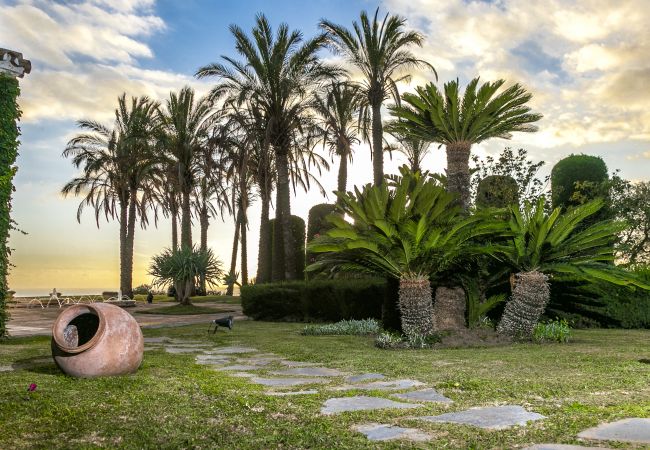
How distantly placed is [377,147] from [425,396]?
1694 centimetres

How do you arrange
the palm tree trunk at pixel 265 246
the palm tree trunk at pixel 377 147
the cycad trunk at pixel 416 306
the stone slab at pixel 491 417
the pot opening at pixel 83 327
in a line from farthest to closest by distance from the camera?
the palm tree trunk at pixel 265 246 < the palm tree trunk at pixel 377 147 < the cycad trunk at pixel 416 306 < the pot opening at pixel 83 327 < the stone slab at pixel 491 417

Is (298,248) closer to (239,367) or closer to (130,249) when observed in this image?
(130,249)

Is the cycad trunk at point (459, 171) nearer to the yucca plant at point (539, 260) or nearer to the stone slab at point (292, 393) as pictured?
the yucca plant at point (539, 260)

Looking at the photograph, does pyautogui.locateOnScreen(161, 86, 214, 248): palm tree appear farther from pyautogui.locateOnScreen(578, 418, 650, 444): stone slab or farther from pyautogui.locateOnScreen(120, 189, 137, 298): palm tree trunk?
pyautogui.locateOnScreen(578, 418, 650, 444): stone slab

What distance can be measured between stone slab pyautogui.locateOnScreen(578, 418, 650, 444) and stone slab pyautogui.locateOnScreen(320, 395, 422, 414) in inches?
51.3

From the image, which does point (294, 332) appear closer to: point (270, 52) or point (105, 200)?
point (270, 52)

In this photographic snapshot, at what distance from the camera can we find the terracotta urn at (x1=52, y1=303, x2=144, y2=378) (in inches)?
238

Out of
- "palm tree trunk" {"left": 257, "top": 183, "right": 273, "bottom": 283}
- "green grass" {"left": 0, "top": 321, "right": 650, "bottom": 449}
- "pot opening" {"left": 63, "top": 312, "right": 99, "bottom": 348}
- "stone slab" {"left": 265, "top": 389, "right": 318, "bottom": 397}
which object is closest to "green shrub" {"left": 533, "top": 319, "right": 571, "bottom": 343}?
"green grass" {"left": 0, "top": 321, "right": 650, "bottom": 449}

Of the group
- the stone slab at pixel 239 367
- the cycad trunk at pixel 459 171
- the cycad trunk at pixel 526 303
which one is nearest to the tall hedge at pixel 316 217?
the cycad trunk at pixel 459 171

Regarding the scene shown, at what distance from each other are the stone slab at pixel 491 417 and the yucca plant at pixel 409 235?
4757 mm

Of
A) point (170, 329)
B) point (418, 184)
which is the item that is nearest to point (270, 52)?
point (170, 329)

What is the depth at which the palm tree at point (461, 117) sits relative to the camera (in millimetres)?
10547

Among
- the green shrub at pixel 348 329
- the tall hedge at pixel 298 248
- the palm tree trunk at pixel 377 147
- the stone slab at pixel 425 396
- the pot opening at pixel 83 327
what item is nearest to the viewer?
the stone slab at pixel 425 396

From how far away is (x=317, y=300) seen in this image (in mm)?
15367
